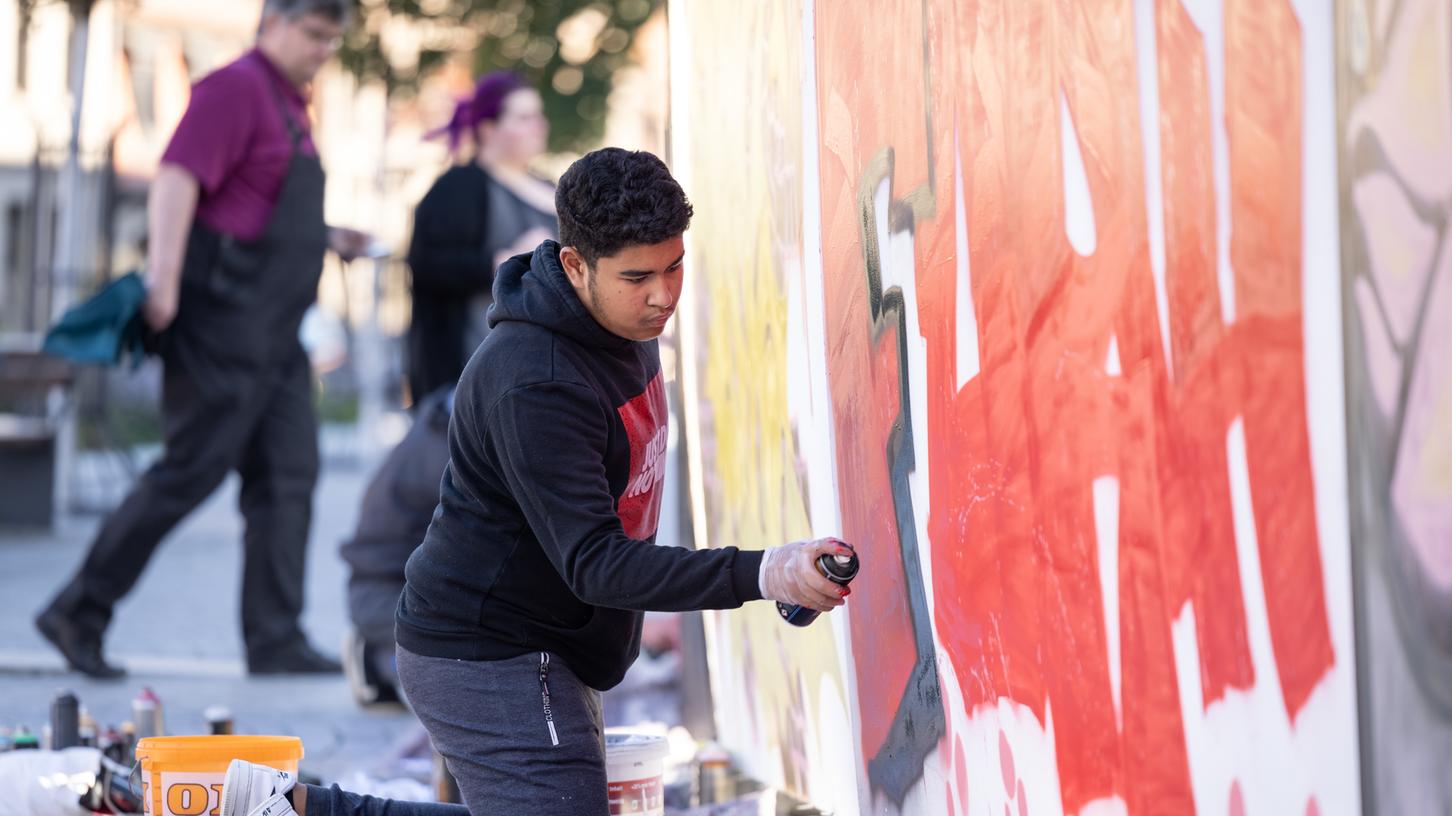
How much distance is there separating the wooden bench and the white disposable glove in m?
8.50

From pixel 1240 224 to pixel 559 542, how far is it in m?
1.19

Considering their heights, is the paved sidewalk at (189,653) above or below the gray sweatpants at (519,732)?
below

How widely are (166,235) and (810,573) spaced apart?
12.1 ft

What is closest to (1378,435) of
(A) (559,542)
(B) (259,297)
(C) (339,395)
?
(A) (559,542)

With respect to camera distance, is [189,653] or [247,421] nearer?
[247,421]

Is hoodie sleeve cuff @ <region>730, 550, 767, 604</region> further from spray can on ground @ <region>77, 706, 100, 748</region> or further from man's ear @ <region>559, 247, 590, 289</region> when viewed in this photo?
spray can on ground @ <region>77, 706, 100, 748</region>

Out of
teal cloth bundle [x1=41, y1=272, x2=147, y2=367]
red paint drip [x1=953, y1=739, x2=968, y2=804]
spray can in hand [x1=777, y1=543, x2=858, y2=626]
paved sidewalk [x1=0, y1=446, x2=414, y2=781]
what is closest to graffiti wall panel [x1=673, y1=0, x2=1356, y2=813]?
red paint drip [x1=953, y1=739, x2=968, y2=804]

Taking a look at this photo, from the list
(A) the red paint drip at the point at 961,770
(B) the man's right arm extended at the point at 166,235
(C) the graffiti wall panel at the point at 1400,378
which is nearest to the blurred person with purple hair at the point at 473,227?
(B) the man's right arm extended at the point at 166,235

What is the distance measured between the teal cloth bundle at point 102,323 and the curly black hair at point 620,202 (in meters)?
3.25

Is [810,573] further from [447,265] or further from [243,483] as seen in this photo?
[243,483]

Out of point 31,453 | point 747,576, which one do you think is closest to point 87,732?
point 747,576

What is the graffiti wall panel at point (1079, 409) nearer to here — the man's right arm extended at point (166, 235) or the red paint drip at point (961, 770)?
the red paint drip at point (961, 770)

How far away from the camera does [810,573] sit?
241 centimetres

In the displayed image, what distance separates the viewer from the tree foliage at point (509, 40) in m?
12.6
